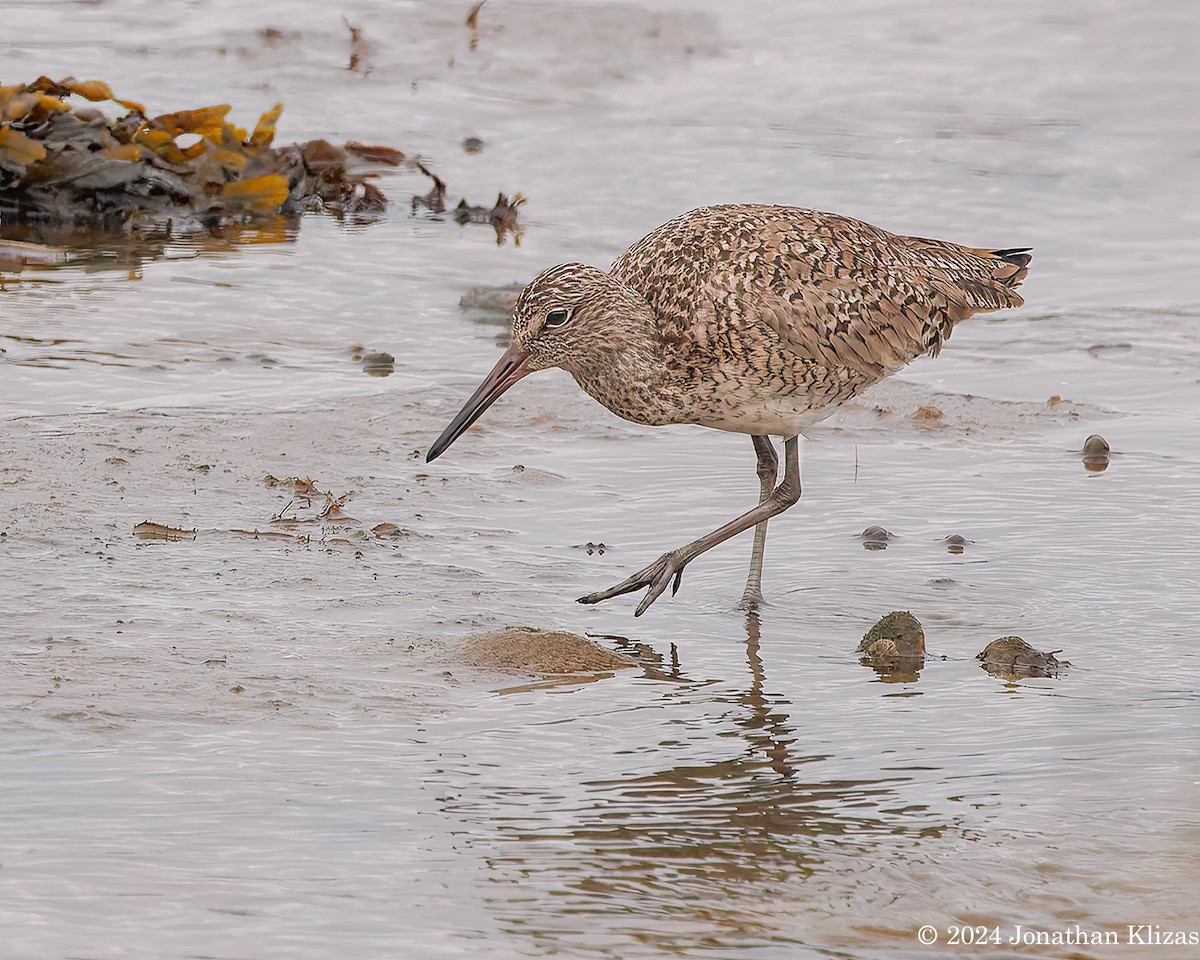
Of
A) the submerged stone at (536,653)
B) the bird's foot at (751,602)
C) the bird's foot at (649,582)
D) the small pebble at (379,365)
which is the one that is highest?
the small pebble at (379,365)

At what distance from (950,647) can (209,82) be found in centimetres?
938

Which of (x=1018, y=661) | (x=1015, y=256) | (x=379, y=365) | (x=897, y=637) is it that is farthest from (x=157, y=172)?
(x=1018, y=661)

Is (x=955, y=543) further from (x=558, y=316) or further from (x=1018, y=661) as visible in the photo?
(x=558, y=316)

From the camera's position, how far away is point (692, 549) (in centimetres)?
588

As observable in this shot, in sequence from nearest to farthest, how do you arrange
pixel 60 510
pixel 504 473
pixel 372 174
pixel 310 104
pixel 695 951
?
1. pixel 695 951
2. pixel 60 510
3. pixel 504 473
4. pixel 372 174
5. pixel 310 104

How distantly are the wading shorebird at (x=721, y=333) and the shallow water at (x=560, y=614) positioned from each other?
54cm

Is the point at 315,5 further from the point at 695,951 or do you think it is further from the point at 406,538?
the point at 695,951

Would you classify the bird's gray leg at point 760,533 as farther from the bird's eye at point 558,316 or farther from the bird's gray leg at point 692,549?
the bird's eye at point 558,316

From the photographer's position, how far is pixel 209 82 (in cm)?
1332

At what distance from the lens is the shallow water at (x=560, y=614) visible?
151 inches

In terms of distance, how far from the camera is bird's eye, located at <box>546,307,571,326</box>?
5863mm

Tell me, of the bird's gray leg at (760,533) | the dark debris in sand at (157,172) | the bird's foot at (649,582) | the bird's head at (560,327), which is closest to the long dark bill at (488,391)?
the bird's head at (560,327)

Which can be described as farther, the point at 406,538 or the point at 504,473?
the point at 504,473

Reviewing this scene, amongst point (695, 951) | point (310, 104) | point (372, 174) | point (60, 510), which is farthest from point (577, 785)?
point (310, 104)
